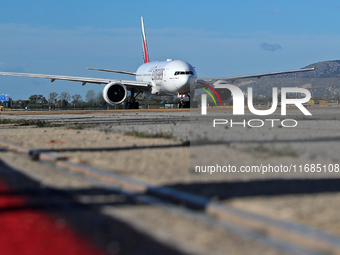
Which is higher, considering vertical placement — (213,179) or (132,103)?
(132,103)

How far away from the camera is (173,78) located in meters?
35.9

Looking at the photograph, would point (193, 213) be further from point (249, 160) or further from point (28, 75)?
point (28, 75)

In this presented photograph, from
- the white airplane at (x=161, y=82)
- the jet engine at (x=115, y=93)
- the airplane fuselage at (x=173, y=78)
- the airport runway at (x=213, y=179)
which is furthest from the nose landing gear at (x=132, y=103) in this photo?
the airport runway at (x=213, y=179)

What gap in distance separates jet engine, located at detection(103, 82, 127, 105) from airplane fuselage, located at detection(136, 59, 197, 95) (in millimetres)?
3692

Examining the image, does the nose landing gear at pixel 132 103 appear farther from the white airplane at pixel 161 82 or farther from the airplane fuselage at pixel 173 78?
the airplane fuselage at pixel 173 78

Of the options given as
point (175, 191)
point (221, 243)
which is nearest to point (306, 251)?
point (221, 243)

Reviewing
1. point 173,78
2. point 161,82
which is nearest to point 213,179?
point 173,78

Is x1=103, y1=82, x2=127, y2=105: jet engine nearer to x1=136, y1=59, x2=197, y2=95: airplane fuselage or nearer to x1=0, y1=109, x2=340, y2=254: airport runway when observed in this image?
x1=136, y1=59, x2=197, y2=95: airplane fuselage

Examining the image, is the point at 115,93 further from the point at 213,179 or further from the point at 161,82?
the point at 213,179

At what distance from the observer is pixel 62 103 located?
242ft

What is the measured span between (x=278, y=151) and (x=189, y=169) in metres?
2.10

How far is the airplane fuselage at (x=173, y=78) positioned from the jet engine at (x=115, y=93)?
12.1 feet

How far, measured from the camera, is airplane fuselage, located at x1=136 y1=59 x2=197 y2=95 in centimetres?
3581

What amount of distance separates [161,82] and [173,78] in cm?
170
